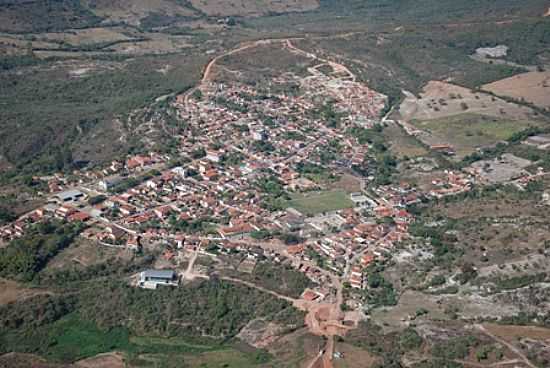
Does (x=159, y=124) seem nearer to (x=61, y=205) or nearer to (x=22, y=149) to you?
(x=22, y=149)

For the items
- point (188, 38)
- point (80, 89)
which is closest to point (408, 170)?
point (80, 89)

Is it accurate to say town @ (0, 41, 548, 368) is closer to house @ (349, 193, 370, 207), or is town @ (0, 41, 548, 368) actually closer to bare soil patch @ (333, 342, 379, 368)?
house @ (349, 193, 370, 207)

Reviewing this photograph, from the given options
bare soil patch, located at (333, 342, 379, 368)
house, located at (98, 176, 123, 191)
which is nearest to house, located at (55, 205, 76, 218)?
house, located at (98, 176, 123, 191)

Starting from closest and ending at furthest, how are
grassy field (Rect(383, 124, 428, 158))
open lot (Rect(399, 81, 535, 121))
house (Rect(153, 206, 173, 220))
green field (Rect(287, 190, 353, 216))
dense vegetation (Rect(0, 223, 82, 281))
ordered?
1. dense vegetation (Rect(0, 223, 82, 281))
2. house (Rect(153, 206, 173, 220))
3. green field (Rect(287, 190, 353, 216))
4. grassy field (Rect(383, 124, 428, 158))
5. open lot (Rect(399, 81, 535, 121))

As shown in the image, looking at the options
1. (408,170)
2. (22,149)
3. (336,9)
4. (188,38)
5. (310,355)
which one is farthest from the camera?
(336,9)

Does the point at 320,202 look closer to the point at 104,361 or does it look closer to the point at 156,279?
the point at 156,279

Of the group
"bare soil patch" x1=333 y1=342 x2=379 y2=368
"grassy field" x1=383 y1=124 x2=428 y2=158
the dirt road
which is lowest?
"grassy field" x1=383 y1=124 x2=428 y2=158

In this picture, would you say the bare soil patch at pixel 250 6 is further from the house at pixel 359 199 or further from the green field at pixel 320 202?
the house at pixel 359 199
